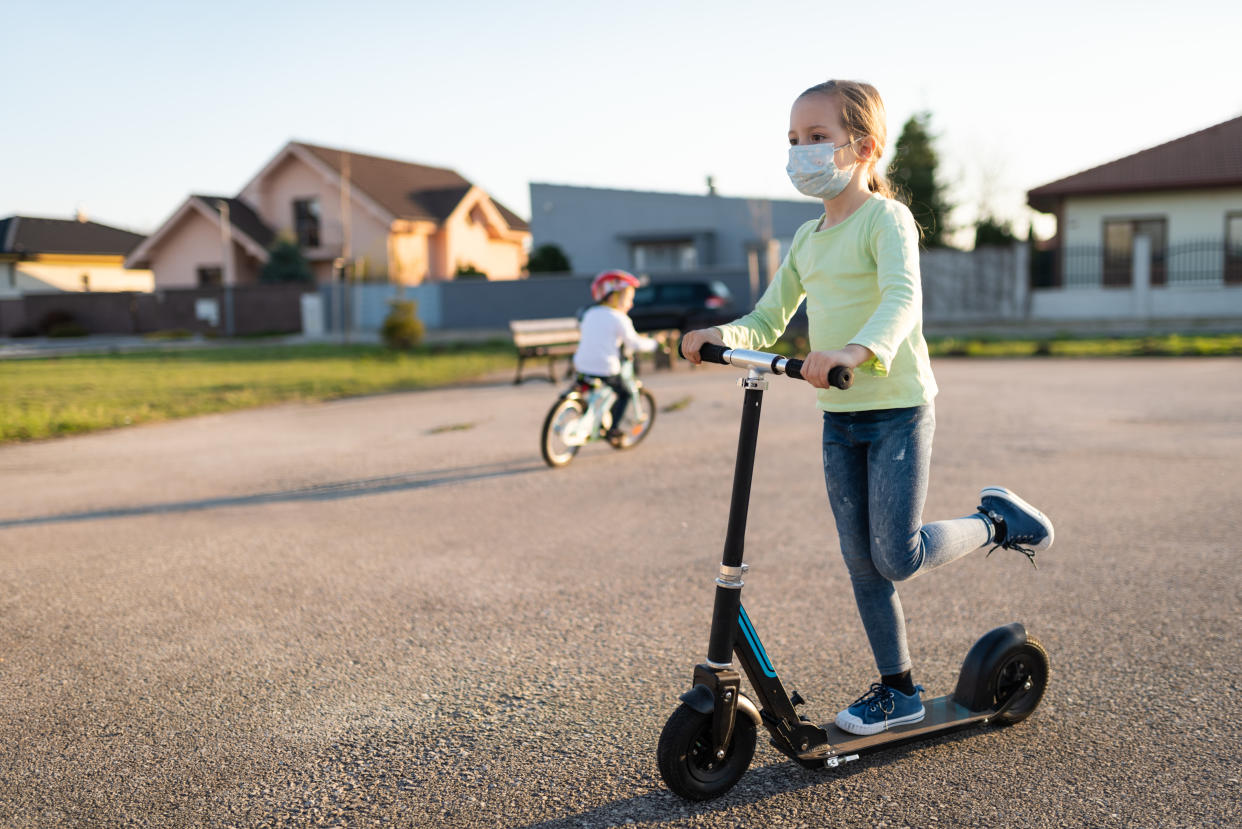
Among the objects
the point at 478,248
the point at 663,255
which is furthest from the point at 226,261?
the point at 663,255

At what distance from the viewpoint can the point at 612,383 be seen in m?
A: 8.61

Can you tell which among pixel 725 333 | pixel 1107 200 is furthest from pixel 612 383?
pixel 1107 200

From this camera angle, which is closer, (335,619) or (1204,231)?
(335,619)

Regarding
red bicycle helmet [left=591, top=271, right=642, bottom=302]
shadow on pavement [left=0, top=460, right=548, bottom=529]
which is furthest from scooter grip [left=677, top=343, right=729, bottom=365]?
red bicycle helmet [left=591, top=271, right=642, bottom=302]

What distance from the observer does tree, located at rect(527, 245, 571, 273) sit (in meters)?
36.9

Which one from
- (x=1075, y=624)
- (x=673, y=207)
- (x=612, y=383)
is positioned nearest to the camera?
(x=1075, y=624)

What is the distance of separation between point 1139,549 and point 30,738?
499 cm

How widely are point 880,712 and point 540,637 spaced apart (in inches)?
62.8

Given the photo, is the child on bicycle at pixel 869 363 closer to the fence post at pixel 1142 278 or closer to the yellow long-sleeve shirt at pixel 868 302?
the yellow long-sleeve shirt at pixel 868 302

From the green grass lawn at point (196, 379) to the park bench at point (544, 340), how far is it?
1.27m

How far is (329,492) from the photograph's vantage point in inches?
291

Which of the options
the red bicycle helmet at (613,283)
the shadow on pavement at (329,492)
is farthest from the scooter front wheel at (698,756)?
the red bicycle helmet at (613,283)

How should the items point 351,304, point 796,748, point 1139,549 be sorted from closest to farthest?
point 796,748, point 1139,549, point 351,304

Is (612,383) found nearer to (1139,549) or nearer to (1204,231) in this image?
(1139,549)
